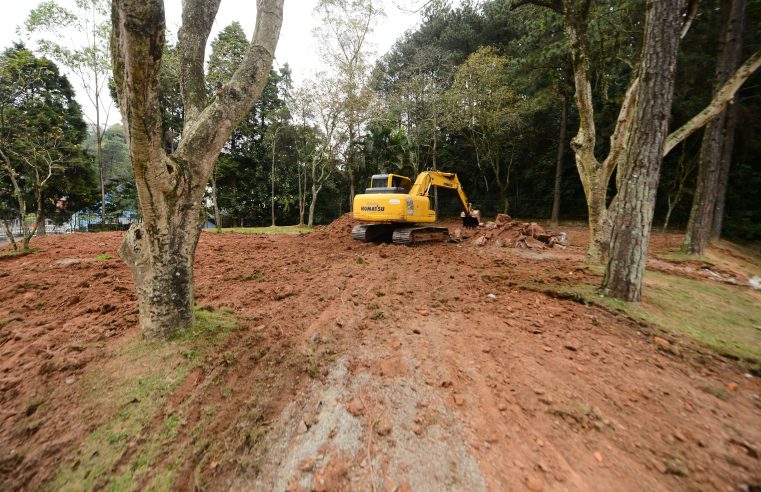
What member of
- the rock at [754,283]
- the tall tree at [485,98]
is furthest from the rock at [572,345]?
the tall tree at [485,98]

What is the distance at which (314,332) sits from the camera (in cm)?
318

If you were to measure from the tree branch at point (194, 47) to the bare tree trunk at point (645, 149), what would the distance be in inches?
200

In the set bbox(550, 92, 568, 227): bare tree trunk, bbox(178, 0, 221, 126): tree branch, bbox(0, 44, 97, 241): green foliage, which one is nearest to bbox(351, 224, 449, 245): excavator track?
bbox(178, 0, 221, 126): tree branch

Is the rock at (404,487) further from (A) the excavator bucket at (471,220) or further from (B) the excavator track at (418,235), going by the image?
(A) the excavator bucket at (471,220)

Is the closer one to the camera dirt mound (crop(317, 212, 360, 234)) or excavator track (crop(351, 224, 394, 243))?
excavator track (crop(351, 224, 394, 243))

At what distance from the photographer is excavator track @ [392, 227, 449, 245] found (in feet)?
28.4

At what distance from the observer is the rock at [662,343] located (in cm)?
296

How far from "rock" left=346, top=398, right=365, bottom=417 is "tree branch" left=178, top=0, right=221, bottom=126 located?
2.99 metres

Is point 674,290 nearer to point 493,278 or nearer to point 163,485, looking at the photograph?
point 493,278

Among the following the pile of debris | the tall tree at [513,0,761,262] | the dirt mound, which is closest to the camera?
the tall tree at [513,0,761,262]

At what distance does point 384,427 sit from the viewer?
6.53 ft

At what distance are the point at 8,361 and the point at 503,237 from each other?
1058 cm

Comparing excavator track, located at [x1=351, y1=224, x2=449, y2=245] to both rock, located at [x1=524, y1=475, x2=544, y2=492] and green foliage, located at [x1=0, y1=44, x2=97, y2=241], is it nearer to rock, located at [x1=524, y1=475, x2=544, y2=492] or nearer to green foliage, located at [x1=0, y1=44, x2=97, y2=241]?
rock, located at [x1=524, y1=475, x2=544, y2=492]

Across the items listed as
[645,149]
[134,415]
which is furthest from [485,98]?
[134,415]
